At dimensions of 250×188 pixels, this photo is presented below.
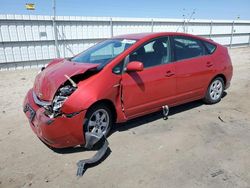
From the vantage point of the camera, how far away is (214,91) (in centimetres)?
558

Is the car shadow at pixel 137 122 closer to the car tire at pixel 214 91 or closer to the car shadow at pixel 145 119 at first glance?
the car shadow at pixel 145 119

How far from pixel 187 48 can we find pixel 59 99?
2846mm

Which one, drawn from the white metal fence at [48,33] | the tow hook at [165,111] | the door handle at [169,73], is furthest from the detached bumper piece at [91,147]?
the white metal fence at [48,33]

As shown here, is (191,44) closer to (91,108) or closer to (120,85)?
(120,85)

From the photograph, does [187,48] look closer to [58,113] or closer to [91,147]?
[91,147]

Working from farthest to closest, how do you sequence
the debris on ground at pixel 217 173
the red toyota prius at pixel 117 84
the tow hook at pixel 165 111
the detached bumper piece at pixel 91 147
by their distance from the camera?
1. the tow hook at pixel 165 111
2. the red toyota prius at pixel 117 84
3. the detached bumper piece at pixel 91 147
4. the debris on ground at pixel 217 173

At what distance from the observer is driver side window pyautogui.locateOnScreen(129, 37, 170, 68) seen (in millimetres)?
4176

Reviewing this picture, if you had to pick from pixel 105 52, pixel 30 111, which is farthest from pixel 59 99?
pixel 105 52

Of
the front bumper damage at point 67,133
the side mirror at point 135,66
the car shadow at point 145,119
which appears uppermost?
the side mirror at point 135,66

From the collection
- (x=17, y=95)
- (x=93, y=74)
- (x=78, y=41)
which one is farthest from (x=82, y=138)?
(x=78, y=41)

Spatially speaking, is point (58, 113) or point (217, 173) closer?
point (217, 173)

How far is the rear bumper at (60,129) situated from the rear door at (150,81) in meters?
0.92

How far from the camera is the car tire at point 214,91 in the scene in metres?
5.45

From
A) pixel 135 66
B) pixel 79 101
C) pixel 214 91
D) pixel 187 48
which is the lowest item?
pixel 214 91
